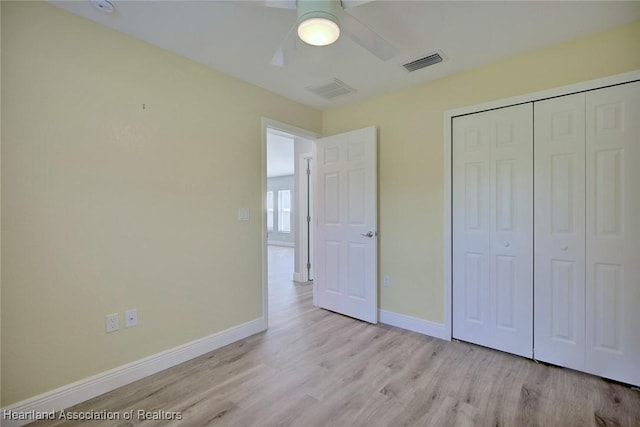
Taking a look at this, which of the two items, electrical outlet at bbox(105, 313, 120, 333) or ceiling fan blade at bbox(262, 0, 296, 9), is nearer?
ceiling fan blade at bbox(262, 0, 296, 9)

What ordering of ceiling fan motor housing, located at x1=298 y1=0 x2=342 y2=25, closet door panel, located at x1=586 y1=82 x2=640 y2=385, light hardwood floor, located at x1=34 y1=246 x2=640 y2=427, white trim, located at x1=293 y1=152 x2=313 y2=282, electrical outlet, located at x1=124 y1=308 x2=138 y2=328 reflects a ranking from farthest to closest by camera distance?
white trim, located at x1=293 y1=152 x2=313 y2=282 → electrical outlet, located at x1=124 y1=308 x2=138 y2=328 → closet door panel, located at x1=586 y1=82 x2=640 y2=385 → light hardwood floor, located at x1=34 y1=246 x2=640 y2=427 → ceiling fan motor housing, located at x1=298 y1=0 x2=342 y2=25

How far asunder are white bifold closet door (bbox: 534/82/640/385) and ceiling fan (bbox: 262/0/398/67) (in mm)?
1613

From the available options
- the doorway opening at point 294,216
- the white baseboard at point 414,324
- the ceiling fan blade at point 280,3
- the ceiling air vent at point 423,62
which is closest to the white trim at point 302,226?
the doorway opening at point 294,216

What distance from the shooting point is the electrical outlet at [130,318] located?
209 cm

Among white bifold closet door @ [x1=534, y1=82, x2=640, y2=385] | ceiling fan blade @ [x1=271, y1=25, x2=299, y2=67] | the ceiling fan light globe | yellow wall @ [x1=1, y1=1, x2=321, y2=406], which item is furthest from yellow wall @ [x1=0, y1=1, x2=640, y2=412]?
the ceiling fan light globe

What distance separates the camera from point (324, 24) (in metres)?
1.38

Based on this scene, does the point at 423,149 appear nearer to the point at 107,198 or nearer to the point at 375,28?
the point at 375,28

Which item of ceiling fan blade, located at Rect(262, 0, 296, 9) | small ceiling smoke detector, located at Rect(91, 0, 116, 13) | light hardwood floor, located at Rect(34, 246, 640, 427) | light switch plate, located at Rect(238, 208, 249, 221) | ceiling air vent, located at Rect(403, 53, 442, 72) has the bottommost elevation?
light hardwood floor, located at Rect(34, 246, 640, 427)

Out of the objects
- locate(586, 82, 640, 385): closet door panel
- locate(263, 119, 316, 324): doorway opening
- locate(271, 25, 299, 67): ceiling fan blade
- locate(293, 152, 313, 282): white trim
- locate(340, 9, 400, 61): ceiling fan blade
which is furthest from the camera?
locate(293, 152, 313, 282): white trim

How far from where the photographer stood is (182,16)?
190cm

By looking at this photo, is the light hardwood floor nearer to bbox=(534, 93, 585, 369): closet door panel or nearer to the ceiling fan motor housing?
bbox=(534, 93, 585, 369): closet door panel

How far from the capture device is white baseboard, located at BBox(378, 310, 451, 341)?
279 cm

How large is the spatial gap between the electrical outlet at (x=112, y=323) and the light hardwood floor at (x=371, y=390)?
412 millimetres

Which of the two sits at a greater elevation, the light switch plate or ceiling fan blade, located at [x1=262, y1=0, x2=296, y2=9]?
ceiling fan blade, located at [x1=262, y1=0, x2=296, y2=9]
